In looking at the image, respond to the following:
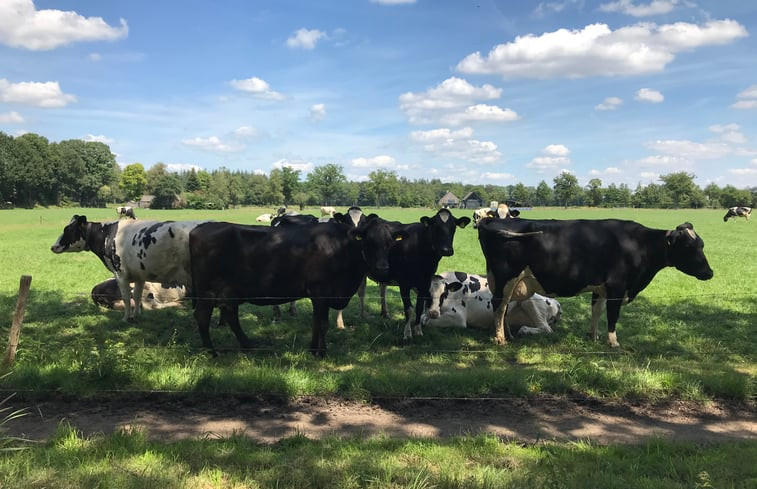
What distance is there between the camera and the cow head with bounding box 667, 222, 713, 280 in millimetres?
9109

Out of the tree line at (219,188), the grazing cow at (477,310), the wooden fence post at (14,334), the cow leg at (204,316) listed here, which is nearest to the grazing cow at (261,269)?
the cow leg at (204,316)

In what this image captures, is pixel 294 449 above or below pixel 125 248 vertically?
below

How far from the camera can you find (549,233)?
359 inches

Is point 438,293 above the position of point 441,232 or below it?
below

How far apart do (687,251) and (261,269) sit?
8050mm

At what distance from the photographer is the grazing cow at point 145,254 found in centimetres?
966

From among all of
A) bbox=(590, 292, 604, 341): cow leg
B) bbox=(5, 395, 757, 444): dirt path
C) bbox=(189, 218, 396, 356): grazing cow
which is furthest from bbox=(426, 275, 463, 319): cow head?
bbox=(5, 395, 757, 444): dirt path

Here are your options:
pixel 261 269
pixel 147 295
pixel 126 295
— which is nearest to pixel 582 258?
pixel 261 269

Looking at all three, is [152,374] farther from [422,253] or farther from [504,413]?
[422,253]

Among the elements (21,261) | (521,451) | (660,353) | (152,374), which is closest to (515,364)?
(660,353)

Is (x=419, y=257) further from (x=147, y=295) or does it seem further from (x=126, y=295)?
(x=147, y=295)

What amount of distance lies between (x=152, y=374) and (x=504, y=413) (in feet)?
14.5

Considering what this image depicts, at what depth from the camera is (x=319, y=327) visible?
796cm

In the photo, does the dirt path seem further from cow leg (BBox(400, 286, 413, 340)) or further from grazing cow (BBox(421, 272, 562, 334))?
grazing cow (BBox(421, 272, 562, 334))
